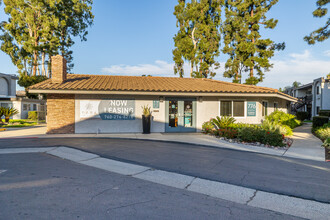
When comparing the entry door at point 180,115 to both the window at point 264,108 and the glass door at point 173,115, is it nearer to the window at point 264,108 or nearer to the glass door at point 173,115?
the glass door at point 173,115

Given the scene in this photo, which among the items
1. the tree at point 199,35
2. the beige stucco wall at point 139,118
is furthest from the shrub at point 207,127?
the tree at point 199,35

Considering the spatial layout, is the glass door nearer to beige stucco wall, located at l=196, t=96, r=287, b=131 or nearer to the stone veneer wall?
beige stucco wall, located at l=196, t=96, r=287, b=131

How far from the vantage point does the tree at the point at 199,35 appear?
27.8 m

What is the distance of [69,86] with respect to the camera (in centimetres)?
1195

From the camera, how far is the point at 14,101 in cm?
2484

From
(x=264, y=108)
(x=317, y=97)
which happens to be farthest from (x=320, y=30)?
(x=317, y=97)

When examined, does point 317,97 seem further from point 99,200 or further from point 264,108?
point 99,200

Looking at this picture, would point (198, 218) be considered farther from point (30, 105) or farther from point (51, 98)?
point (30, 105)

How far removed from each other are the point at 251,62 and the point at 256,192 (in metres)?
24.8

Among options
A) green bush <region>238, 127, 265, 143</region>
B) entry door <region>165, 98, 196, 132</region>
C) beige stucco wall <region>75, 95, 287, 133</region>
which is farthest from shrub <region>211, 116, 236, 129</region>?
green bush <region>238, 127, 265, 143</region>

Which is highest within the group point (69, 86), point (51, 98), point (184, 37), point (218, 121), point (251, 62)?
point (184, 37)

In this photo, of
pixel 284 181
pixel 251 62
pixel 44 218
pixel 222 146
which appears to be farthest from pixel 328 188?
pixel 251 62

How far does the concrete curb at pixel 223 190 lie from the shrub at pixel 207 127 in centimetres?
791

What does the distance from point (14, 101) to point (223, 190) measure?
2890cm
